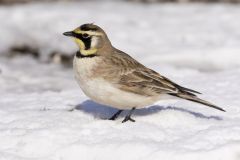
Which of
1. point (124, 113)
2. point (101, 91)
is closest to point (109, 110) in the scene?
point (124, 113)

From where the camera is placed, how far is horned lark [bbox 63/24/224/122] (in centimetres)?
694

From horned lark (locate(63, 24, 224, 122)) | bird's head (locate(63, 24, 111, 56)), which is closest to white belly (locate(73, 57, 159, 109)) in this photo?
horned lark (locate(63, 24, 224, 122))

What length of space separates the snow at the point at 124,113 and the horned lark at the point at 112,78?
26 cm

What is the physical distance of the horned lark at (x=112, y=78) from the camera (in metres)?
6.94

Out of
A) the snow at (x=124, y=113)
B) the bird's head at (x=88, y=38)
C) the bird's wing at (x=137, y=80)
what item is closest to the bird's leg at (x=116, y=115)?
the snow at (x=124, y=113)

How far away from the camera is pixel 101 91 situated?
22.6 ft

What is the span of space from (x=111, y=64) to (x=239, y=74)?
8.60 feet

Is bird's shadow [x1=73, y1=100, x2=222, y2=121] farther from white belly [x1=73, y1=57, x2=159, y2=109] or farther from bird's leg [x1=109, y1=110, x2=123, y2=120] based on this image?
white belly [x1=73, y1=57, x2=159, y2=109]

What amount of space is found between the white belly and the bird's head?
0.13m

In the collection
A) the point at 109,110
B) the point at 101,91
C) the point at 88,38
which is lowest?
the point at 109,110

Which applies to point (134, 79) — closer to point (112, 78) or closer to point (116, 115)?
point (112, 78)

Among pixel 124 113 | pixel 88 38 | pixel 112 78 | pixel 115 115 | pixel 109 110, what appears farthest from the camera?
pixel 109 110

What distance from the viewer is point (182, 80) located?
929 cm

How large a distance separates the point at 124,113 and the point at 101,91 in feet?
2.76
